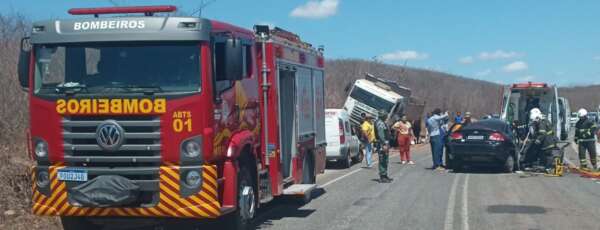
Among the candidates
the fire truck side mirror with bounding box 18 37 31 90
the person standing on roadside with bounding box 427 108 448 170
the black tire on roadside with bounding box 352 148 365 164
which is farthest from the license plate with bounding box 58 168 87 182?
the black tire on roadside with bounding box 352 148 365 164

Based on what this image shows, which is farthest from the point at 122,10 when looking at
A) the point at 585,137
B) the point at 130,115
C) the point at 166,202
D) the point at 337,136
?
the point at 585,137

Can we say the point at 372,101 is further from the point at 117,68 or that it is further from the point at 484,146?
the point at 117,68

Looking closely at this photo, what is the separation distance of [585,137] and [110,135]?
1549 cm

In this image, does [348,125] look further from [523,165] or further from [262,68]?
[262,68]

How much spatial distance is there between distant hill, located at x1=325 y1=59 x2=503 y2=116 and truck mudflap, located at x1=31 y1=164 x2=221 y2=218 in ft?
129

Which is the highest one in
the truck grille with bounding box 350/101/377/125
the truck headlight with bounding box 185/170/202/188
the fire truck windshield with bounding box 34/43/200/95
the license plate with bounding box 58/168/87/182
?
the fire truck windshield with bounding box 34/43/200/95

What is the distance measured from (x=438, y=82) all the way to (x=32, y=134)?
114 metres

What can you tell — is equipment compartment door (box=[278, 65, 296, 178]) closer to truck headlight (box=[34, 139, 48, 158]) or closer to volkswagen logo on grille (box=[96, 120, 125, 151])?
volkswagen logo on grille (box=[96, 120, 125, 151])

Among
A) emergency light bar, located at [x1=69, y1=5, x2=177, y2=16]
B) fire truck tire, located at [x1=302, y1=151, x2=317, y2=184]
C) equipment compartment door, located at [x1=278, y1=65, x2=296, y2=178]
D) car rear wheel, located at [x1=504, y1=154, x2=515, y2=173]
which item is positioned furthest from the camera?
car rear wheel, located at [x1=504, y1=154, x2=515, y2=173]

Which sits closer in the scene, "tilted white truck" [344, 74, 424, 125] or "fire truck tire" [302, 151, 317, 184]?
"fire truck tire" [302, 151, 317, 184]

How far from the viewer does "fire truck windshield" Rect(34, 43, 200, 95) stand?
8617mm

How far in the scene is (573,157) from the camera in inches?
1081

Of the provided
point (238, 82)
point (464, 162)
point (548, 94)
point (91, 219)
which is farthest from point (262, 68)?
point (548, 94)

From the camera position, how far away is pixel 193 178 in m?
8.55
